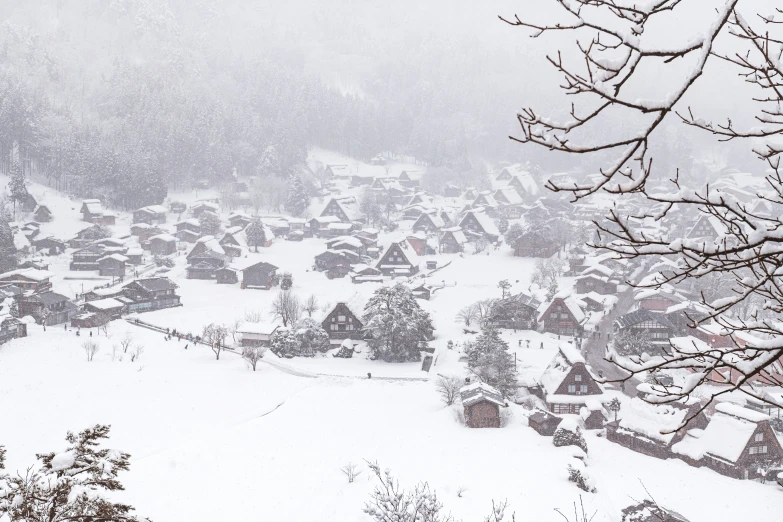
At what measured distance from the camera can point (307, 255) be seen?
6197cm

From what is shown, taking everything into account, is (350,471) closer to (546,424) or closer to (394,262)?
(546,424)

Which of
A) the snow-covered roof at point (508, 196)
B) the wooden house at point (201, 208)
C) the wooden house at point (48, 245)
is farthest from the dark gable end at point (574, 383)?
the snow-covered roof at point (508, 196)

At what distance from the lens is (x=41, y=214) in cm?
6219

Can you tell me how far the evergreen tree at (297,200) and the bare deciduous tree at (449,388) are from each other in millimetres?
51058

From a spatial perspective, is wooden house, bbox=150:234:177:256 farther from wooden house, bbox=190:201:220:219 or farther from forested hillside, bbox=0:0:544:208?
forested hillside, bbox=0:0:544:208

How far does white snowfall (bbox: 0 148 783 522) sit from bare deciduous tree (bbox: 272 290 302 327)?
6.21 metres

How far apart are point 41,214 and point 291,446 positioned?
53.3 m

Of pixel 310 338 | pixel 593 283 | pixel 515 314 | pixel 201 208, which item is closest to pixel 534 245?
pixel 593 283

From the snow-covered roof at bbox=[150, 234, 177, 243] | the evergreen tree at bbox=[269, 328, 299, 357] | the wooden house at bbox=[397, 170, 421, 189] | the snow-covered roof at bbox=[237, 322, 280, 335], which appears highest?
the wooden house at bbox=[397, 170, 421, 189]

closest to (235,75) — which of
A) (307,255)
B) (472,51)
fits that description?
(472,51)

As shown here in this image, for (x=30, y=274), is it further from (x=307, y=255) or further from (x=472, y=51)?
(x=472, y=51)

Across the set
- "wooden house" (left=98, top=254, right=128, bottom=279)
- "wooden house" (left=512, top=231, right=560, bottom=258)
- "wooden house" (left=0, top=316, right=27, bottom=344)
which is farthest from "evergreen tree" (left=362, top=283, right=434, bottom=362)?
"wooden house" (left=98, top=254, right=128, bottom=279)

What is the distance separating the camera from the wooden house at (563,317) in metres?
41.0

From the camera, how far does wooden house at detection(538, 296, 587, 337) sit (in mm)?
41031
